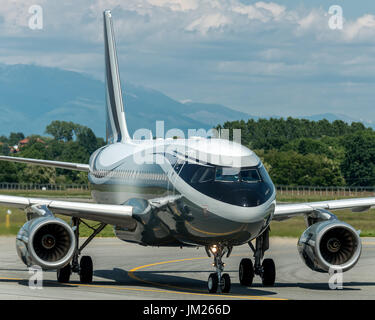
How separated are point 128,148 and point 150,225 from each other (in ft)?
24.0

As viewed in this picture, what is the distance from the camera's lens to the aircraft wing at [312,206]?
93.7 feet

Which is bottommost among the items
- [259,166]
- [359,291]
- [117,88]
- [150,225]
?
[359,291]

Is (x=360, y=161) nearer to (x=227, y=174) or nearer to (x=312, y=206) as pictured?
(x=312, y=206)

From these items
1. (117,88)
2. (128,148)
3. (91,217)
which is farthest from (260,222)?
(117,88)

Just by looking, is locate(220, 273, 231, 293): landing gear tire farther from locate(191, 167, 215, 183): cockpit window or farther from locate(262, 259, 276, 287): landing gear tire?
locate(262, 259, 276, 287): landing gear tire

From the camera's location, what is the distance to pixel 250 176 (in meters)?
24.4

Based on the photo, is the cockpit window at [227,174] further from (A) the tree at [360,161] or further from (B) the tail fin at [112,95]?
(A) the tree at [360,161]

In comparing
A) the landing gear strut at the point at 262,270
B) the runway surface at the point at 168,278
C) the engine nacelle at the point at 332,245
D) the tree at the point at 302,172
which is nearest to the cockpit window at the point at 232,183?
the runway surface at the point at 168,278

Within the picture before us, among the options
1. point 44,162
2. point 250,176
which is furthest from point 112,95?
point 250,176

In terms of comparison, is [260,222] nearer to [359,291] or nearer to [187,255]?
[359,291]

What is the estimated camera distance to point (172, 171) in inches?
1037

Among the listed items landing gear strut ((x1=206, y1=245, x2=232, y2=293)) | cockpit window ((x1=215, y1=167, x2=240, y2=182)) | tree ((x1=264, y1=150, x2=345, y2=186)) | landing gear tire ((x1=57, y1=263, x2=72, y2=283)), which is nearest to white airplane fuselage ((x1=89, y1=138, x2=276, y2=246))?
cockpit window ((x1=215, y1=167, x2=240, y2=182))

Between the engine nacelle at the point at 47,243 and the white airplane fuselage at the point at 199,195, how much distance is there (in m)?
2.81
